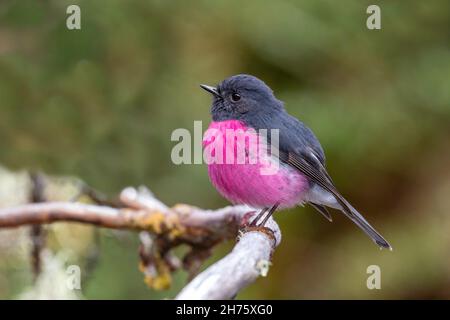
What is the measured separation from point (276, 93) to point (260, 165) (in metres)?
1.89

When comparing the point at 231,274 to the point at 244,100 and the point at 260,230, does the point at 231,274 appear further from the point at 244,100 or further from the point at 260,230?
the point at 244,100

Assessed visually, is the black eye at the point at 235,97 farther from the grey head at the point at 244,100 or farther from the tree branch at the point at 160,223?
the tree branch at the point at 160,223

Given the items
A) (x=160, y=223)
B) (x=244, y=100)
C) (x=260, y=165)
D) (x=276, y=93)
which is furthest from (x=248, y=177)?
(x=276, y=93)

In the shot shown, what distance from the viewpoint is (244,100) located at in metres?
3.93

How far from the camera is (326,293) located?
5.68 meters

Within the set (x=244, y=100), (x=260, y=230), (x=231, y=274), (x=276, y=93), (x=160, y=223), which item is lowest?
(x=231, y=274)

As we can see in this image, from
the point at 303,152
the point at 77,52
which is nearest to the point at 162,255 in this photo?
the point at 303,152

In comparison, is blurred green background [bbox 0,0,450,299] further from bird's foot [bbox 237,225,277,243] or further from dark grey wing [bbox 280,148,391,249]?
bird's foot [bbox 237,225,277,243]

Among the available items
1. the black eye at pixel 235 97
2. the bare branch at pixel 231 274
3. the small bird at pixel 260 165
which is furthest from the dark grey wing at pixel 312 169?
the bare branch at pixel 231 274

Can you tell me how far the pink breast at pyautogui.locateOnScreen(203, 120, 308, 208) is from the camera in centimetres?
364

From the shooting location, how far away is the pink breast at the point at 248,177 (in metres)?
3.64

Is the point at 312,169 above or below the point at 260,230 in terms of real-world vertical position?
above

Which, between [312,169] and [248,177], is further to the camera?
[312,169]

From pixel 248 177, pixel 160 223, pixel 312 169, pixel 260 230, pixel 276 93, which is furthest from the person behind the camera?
pixel 276 93
